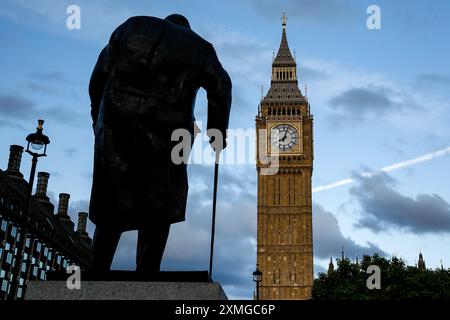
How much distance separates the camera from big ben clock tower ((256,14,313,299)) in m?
82.5

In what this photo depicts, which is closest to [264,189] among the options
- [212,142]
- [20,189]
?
[20,189]

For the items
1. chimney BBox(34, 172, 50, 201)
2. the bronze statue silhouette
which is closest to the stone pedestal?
the bronze statue silhouette

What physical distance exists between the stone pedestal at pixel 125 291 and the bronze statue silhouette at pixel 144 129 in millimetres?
750

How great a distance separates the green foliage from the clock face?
40027mm

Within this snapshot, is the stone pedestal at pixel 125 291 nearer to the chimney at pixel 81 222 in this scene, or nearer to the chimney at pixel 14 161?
the chimney at pixel 14 161

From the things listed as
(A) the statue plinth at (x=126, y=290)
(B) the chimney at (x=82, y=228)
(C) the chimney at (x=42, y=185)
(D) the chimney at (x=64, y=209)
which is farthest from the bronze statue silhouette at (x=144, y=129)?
(B) the chimney at (x=82, y=228)

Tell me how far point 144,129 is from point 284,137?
81340mm

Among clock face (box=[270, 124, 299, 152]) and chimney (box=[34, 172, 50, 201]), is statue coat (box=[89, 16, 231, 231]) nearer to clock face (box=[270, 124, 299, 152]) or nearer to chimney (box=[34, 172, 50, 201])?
clock face (box=[270, 124, 299, 152])

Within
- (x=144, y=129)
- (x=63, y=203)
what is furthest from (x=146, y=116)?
(x=63, y=203)

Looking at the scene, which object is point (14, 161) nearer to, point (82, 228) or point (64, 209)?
point (64, 209)

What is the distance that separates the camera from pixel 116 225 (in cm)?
634

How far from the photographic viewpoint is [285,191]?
87.2m
